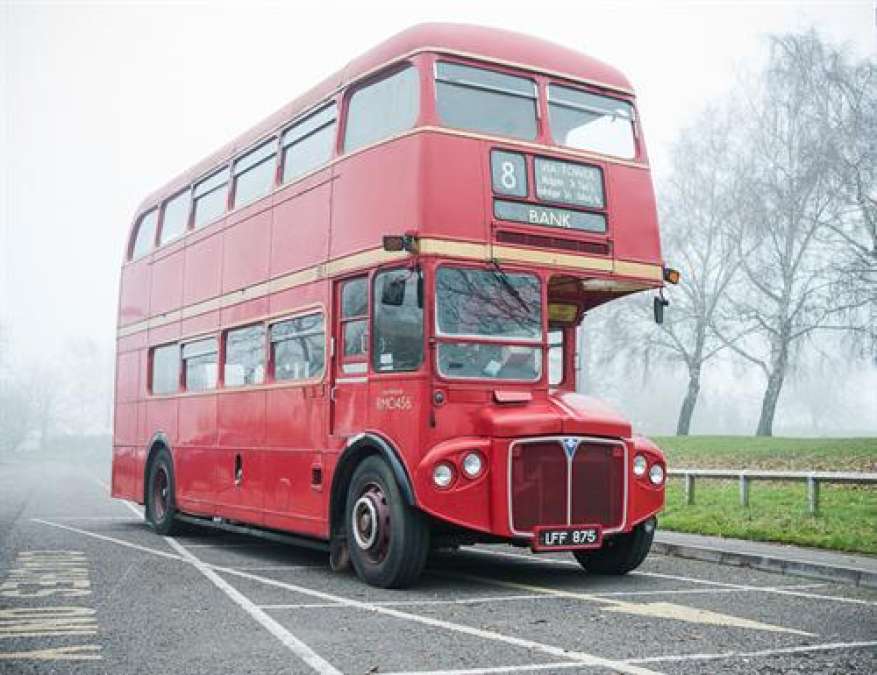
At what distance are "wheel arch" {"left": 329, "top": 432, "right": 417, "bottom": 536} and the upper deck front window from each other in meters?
0.84

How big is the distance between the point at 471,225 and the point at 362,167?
137cm

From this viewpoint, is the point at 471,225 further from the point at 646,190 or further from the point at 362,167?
the point at 646,190

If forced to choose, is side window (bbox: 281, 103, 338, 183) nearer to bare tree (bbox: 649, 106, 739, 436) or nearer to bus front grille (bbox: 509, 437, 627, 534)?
bus front grille (bbox: 509, 437, 627, 534)

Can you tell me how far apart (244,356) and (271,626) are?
5722mm

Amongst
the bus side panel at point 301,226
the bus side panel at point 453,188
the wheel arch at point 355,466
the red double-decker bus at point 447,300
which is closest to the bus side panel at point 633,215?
the red double-decker bus at point 447,300

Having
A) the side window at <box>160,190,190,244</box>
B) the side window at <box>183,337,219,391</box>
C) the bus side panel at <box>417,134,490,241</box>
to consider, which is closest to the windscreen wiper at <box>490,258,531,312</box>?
the bus side panel at <box>417,134,490,241</box>

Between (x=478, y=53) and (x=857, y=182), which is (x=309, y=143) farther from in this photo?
(x=857, y=182)

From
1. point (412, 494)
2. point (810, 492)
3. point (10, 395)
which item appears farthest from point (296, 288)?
point (10, 395)

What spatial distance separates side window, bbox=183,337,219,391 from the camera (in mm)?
13734

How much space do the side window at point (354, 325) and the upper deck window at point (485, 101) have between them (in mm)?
1725

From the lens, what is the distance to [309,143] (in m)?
11.5

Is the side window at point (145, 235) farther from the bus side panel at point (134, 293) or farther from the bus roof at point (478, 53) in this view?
the bus roof at point (478, 53)

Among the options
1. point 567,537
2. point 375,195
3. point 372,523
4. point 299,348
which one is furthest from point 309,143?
point 567,537

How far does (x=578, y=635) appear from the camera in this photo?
7.11 m
